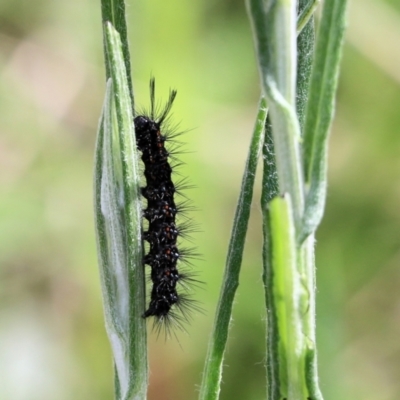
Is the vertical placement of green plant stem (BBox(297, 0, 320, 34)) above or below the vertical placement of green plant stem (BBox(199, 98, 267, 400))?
above

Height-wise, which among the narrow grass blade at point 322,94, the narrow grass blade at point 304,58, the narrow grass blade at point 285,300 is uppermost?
the narrow grass blade at point 304,58

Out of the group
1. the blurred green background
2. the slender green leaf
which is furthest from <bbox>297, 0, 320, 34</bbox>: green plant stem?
the blurred green background

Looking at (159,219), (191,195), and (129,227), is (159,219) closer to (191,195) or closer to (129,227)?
(129,227)

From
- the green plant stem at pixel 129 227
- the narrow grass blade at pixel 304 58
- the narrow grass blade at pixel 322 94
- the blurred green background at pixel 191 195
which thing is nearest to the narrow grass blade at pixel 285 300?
the narrow grass blade at pixel 322 94

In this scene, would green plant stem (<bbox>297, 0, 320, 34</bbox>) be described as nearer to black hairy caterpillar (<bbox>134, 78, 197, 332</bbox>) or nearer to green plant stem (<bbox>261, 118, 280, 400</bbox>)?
green plant stem (<bbox>261, 118, 280, 400</bbox>)

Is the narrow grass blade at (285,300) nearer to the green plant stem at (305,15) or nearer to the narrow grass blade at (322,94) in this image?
the narrow grass blade at (322,94)

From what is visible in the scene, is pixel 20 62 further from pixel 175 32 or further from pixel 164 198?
pixel 164 198
